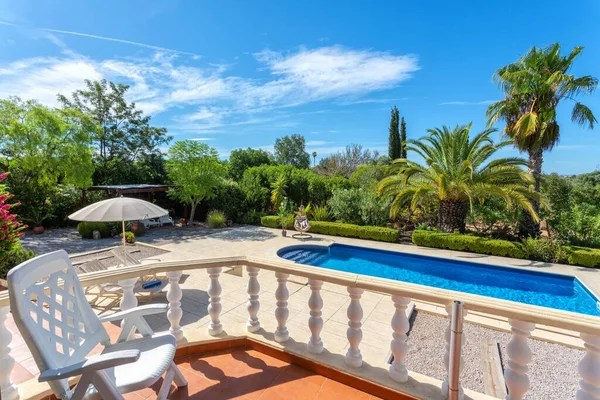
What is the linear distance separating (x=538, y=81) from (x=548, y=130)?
2017mm

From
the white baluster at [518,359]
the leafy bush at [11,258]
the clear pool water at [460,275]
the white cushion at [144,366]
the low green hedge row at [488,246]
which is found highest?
the white baluster at [518,359]

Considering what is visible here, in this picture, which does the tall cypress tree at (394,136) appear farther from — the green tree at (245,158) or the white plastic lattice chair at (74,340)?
the white plastic lattice chair at (74,340)

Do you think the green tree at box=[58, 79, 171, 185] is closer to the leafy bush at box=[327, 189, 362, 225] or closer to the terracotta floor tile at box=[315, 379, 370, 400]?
the leafy bush at box=[327, 189, 362, 225]

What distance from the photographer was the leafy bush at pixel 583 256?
9.13 metres

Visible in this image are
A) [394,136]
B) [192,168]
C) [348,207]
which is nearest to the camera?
[348,207]

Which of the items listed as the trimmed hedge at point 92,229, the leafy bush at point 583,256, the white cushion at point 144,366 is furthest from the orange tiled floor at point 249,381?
the trimmed hedge at point 92,229

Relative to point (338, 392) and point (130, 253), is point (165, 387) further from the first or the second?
point (130, 253)

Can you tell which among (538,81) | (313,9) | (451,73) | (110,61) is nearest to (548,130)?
(538,81)

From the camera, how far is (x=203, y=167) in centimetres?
1519

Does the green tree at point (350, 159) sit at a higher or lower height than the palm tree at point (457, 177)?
higher

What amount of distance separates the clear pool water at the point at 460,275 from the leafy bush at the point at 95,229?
28.8 feet

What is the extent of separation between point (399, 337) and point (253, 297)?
138 cm

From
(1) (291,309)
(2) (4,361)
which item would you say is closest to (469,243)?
(1) (291,309)

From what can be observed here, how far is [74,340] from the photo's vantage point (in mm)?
1801
